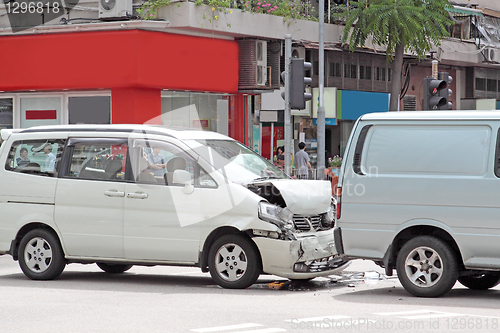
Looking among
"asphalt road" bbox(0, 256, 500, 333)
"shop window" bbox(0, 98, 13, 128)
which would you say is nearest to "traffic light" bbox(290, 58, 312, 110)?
"asphalt road" bbox(0, 256, 500, 333)

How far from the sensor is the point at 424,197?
854 cm

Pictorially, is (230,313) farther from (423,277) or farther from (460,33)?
(460,33)

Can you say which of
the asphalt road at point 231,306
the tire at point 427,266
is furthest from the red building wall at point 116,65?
the tire at point 427,266

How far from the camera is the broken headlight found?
30.0 feet

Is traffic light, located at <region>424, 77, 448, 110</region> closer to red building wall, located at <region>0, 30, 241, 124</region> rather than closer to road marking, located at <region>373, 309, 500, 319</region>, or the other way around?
road marking, located at <region>373, 309, 500, 319</region>

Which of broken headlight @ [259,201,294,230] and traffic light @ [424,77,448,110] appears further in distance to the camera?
traffic light @ [424,77,448,110]

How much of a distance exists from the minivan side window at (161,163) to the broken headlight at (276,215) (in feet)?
2.55

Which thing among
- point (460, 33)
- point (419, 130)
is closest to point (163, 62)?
point (419, 130)

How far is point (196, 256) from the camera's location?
9.41 meters

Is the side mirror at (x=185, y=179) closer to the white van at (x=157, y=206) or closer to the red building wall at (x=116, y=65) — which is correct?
the white van at (x=157, y=206)

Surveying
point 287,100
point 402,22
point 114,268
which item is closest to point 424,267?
point 114,268

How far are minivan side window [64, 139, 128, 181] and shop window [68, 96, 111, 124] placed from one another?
1155 centimetres

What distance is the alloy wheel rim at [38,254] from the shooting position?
10.2 m

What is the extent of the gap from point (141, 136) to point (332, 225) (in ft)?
8.49
